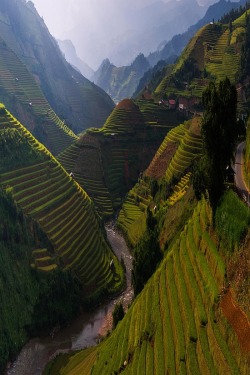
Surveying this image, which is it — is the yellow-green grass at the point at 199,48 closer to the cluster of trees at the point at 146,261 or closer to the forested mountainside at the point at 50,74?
the forested mountainside at the point at 50,74

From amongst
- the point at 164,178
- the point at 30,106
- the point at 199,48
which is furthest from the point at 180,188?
the point at 30,106

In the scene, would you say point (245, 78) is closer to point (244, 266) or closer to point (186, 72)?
point (186, 72)

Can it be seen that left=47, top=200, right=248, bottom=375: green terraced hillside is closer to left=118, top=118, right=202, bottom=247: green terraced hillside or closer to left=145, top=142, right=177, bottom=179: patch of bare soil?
left=118, top=118, right=202, bottom=247: green terraced hillside

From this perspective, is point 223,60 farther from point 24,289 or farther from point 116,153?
point 24,289

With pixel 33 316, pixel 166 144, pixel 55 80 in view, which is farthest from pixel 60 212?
pixel 55 80

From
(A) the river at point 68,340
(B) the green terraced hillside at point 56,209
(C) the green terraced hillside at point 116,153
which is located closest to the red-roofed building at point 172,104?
(C) the green terraced hillside at point 116,153

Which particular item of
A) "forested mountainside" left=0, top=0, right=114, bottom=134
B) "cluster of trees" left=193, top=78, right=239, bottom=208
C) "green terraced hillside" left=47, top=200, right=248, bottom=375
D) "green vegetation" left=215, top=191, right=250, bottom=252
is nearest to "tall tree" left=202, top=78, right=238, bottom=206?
"cluster of trees" left=193, top=78, right=239, bottom=208
